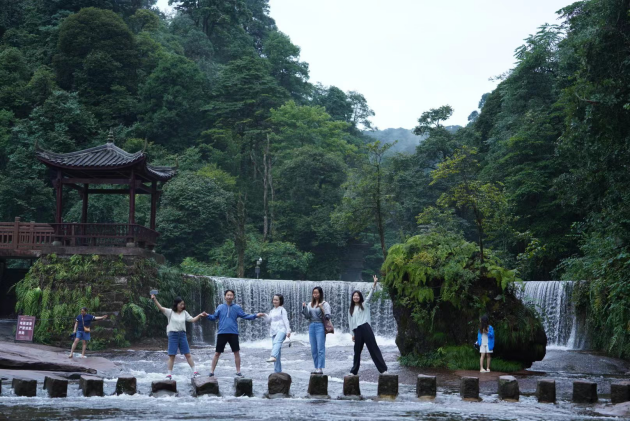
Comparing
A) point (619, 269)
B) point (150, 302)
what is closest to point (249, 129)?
point (150, 302)

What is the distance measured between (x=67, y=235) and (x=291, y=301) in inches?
412

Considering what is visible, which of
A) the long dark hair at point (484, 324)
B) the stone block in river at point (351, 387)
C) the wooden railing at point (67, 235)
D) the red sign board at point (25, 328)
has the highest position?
the wooden railing at point (67, 235)

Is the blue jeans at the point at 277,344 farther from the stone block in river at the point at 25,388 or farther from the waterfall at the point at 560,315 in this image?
the waterfall at the point at 560,315

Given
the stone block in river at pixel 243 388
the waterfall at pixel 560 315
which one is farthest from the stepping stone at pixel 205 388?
the waterfall at pixel 560 315

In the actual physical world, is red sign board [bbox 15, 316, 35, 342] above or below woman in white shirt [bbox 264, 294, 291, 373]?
below

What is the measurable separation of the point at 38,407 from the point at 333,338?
17.8 m

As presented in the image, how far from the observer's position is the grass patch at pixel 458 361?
1567cm

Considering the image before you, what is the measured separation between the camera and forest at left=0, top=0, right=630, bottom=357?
1390 inches

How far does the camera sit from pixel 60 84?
4988 cm

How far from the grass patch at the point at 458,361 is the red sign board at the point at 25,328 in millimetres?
11619

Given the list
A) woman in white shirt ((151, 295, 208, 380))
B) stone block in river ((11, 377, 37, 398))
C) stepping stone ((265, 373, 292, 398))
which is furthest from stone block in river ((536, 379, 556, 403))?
stone block in river ((11, 377, 37, 398))

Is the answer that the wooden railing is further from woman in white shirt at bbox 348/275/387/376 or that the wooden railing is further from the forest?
woman in white shirt at bbox 348/275/387/376

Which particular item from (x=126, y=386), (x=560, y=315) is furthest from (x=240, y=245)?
(x=126, y=386)

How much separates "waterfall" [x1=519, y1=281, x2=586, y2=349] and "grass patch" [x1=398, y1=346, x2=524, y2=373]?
8346 millimetres
